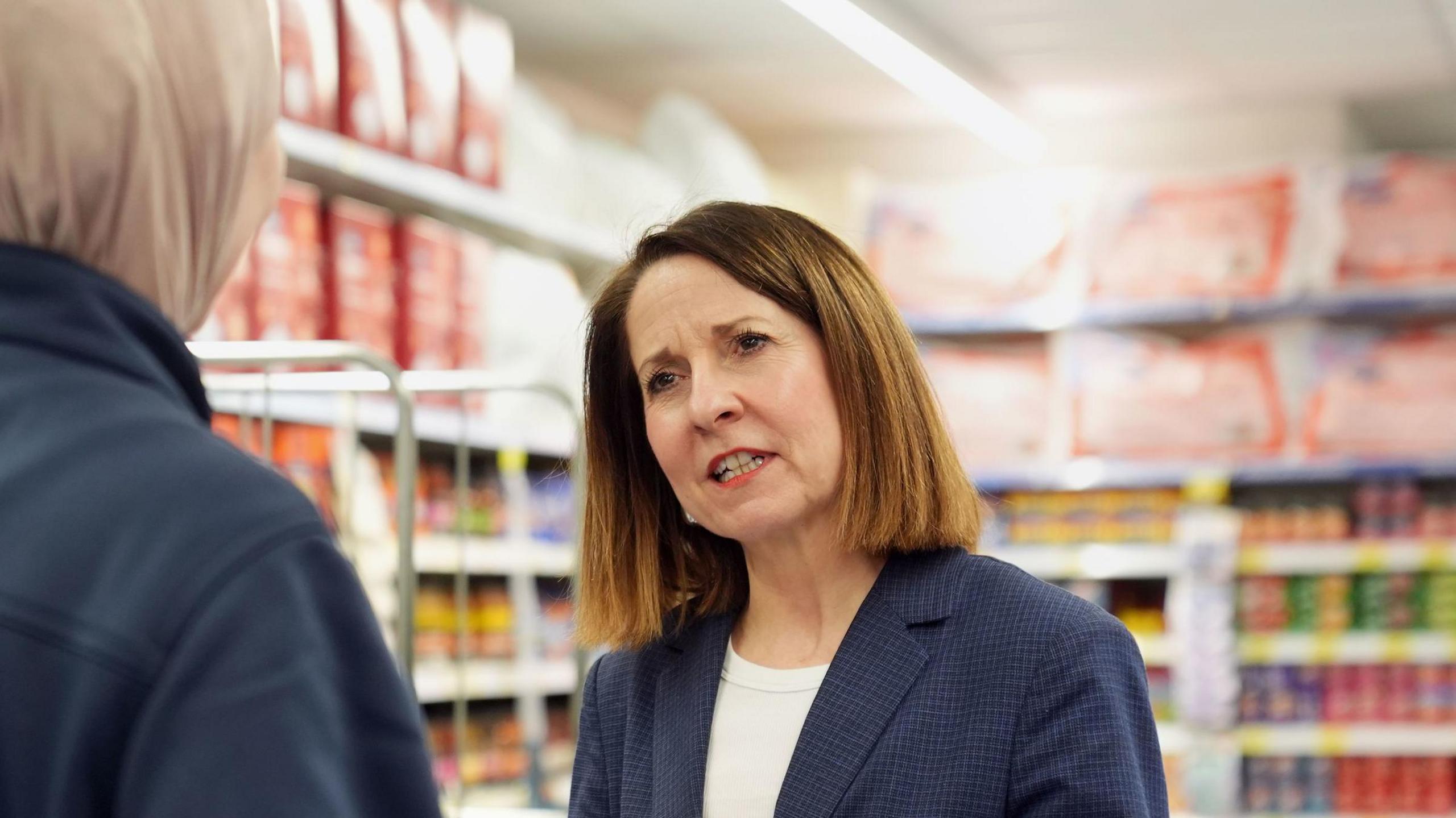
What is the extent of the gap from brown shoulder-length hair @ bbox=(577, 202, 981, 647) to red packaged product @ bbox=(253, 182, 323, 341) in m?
1.63

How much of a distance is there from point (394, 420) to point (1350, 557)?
10.7ft

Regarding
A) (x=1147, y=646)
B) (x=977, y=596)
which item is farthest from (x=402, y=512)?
(x=1147, y=646)

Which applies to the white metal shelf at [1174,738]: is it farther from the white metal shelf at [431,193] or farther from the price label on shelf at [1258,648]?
the white metal shelf at [431,193]

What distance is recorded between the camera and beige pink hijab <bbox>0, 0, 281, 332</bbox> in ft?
2.77

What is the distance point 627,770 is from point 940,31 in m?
4.02

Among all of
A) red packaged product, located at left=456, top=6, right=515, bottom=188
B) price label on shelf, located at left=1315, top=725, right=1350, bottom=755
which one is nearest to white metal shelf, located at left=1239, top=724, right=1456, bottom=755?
price label on shelf, located at left=1315, top=725, right=1350, bottom=755

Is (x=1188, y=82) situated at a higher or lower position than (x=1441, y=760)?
higher

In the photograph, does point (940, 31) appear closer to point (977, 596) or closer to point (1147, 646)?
point (1147, 646)

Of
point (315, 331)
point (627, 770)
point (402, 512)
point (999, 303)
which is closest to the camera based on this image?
point (627, 770)

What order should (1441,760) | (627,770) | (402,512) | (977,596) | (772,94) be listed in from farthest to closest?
(772,94) < (1441,760) < (402,512) < (627,770) < (977,596)

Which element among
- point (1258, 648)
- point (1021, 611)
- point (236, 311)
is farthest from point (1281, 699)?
point (1021, 611)

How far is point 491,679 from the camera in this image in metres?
4.01

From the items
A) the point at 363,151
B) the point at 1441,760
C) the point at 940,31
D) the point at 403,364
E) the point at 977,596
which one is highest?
the point at 940,31

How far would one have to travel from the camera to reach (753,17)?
17.1 feet
